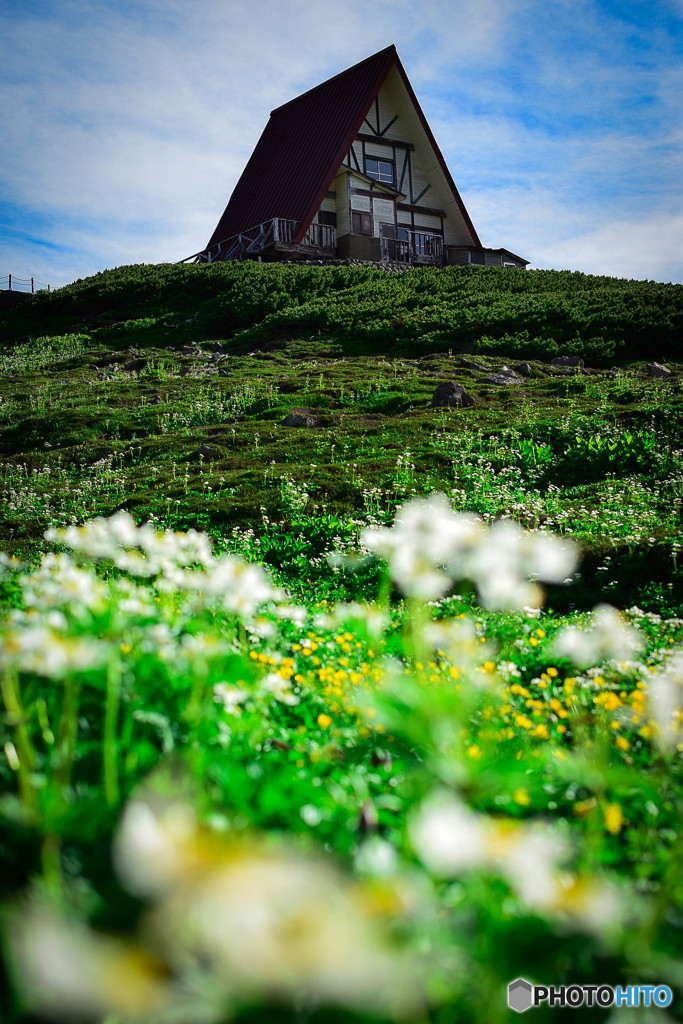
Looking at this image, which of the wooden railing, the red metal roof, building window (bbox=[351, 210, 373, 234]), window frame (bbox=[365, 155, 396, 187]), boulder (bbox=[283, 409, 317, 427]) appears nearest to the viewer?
boulder (bbox=[283, 409, 317, 427])

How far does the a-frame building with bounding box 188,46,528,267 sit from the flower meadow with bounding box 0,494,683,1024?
34.9 metres

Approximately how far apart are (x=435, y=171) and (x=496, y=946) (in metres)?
45.5

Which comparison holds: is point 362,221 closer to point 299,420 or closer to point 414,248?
point 414,248

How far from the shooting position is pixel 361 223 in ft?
124

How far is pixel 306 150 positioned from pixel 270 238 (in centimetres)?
768

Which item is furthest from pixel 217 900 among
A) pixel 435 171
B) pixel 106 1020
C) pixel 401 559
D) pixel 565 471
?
pixel 435 171

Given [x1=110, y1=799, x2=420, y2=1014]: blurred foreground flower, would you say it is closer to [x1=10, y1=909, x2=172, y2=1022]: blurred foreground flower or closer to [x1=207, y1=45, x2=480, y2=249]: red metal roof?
[x1=10, y1=909, x2=172, y2=1022]: blurred foreground flower

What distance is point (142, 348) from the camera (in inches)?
927

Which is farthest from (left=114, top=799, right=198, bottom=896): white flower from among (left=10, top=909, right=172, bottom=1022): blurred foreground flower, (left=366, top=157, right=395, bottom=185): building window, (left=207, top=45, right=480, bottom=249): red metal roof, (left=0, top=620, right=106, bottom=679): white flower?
(left=366, top=157, right=395, bottom=185): building window

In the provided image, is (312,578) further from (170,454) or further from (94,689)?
(170,454)

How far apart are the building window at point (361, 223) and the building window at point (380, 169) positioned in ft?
10.4

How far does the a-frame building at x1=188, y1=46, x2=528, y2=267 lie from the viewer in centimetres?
3669

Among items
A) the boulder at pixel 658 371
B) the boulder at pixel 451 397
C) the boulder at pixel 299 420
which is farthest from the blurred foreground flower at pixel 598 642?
the boulder at pixel 658 371

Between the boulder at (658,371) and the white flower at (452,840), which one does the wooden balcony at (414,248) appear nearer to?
the boulder at (658,371)
